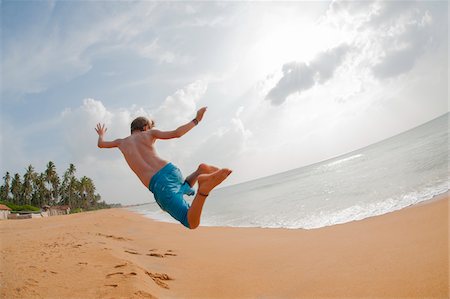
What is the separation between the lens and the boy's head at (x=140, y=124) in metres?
3.80

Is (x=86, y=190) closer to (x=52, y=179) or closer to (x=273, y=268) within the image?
(x=52, y=179)

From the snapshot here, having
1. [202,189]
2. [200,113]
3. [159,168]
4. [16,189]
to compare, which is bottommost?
[202,189]

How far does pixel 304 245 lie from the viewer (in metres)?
7.72

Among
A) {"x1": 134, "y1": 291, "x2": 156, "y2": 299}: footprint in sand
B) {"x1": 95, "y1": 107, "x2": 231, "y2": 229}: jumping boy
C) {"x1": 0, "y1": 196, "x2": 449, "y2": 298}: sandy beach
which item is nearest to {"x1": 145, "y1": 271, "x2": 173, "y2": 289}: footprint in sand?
{"x1": 0, "y1": 196, "x2": 449, "y2": 298}: sandy beach

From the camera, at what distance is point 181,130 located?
11.1ft

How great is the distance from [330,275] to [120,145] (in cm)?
415

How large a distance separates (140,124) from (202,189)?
4.86ft

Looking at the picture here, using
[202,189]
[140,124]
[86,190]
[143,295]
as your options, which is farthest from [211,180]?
[86,190]

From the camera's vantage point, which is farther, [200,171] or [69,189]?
[69,189]

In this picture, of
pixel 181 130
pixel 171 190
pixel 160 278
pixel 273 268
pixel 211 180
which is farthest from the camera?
pixel 273 268

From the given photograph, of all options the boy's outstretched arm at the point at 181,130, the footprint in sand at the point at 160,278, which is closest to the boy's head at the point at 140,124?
the boy's outstretched arm at the point at 181,130

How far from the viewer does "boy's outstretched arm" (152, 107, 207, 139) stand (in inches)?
133

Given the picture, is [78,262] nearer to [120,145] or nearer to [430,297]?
[120,145]

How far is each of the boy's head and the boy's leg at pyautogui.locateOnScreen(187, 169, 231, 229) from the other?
53.0 inches
